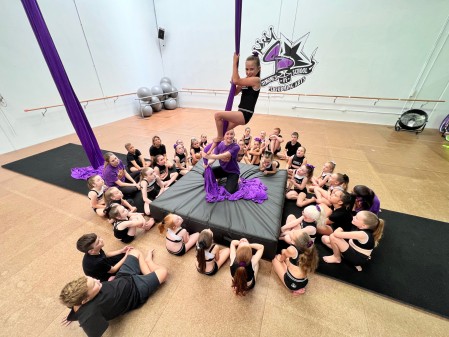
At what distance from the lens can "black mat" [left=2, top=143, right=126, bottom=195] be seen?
367 cm

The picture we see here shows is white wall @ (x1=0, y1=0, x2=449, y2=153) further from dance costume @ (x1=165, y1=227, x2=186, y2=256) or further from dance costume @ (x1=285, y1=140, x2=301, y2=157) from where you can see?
dance costume @ (x1=165, y1=227, x2=186, y2=256)

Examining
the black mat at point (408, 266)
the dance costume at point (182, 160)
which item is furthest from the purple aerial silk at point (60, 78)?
the black mat at point (408, 266)

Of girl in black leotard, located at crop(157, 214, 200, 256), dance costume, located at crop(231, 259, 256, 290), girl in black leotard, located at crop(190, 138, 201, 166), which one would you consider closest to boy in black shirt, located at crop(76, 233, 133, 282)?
girl in black leotard, located at crop(157, 214, 200, 256)

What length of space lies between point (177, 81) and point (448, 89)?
10028 millimetres

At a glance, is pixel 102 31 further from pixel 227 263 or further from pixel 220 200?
pixel 227 263

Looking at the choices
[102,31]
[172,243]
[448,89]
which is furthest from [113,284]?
[448,89]

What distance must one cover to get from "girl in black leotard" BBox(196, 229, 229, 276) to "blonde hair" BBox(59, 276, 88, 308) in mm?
863

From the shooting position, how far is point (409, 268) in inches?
81.7

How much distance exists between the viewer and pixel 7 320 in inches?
66.9

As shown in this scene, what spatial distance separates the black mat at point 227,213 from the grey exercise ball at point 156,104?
6880 millimetres

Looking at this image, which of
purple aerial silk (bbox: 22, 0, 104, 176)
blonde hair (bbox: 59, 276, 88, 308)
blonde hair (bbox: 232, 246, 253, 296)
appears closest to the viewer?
blonde hair (bbox: 59, 276, 88, 308)

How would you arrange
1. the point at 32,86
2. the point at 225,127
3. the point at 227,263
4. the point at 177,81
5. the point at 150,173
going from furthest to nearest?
the point at 177,81, the point at 32,86, the point at 150,173, the point at 225,127, the point at 227,263

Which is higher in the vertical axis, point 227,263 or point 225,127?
point 225,127

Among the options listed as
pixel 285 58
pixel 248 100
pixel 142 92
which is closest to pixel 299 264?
pixel 248 100
